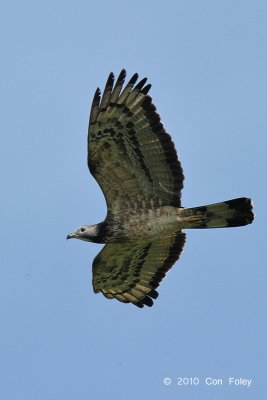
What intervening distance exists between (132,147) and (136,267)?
263 centimetres

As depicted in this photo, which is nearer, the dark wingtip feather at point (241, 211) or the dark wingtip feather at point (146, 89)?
the dark wingtip feather at point (146, 89)

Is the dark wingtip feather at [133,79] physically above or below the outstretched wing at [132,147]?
above

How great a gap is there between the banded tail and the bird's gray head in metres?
1.48

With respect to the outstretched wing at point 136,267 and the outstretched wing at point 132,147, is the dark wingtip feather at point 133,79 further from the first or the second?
the outstretched wing at point 136,267

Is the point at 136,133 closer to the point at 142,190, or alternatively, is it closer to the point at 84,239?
the point at 142,190

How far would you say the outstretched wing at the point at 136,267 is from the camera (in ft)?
54.1

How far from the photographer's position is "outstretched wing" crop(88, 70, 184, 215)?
15008 millimetres

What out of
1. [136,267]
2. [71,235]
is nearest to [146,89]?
[71,235]

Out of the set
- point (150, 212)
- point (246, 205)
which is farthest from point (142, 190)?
point (246, 205)

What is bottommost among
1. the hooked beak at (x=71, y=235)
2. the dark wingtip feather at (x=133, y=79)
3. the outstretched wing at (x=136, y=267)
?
the outstretched wing at (x=136, y=267)

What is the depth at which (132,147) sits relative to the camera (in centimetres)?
1525

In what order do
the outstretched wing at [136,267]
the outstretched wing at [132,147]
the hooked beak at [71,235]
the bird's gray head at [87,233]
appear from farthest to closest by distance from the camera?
the outstretched wing at [136,267]
the hooked beak at [71,235]
the bird's gray head at [87,233]
the outstretched wing at [132,147]

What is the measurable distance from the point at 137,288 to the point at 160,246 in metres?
0.96

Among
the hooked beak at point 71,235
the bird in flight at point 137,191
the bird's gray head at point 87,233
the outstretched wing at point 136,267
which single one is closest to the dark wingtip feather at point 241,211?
the bird in flight at point 137,191
